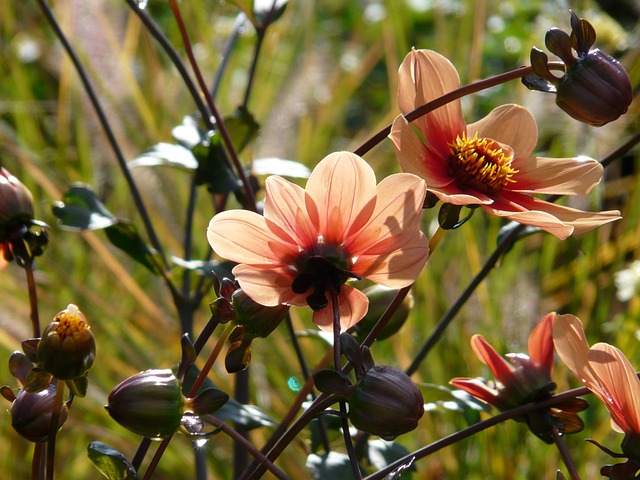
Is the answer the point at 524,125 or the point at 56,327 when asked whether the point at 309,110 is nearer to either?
the point at 524,125

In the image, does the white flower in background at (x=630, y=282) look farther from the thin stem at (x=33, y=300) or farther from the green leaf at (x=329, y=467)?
the thin stem at (x=33, y=300)

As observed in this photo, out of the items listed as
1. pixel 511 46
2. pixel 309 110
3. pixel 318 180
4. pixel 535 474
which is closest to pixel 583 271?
pixel 535 474

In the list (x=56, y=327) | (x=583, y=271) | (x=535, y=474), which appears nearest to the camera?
(x=56, y=327)

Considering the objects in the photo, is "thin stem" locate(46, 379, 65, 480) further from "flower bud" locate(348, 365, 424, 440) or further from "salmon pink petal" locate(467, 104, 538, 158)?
"salmon pink petal" locate(467, 104, 538, 158)

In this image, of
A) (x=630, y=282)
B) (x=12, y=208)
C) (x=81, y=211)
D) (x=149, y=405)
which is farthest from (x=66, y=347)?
(x=630, y=282)

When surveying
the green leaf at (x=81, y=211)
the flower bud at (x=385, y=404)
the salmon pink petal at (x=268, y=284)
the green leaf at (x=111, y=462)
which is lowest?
the flower bud at (x=385, y=404)

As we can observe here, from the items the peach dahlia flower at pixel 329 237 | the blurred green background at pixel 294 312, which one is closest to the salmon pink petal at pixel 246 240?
the peach dahlia flower at pixel 329 237

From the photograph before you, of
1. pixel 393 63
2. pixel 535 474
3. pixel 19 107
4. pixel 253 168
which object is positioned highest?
pixel 19 107

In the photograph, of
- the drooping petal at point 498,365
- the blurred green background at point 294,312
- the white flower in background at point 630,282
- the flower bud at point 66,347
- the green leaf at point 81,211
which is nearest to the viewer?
the flower bud at point 66,347
